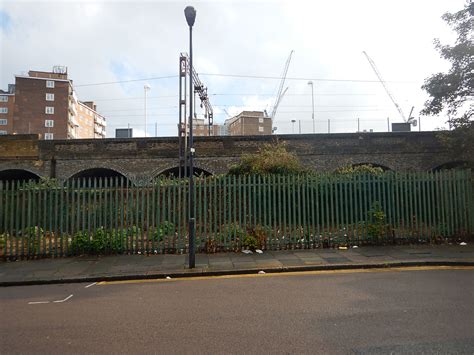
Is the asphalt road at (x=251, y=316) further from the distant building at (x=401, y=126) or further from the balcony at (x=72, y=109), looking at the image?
the balcony at (x=72, y=109)

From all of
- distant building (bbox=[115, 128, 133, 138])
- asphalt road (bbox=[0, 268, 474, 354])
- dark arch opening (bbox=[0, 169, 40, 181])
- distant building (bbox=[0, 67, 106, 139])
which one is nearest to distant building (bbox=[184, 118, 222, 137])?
distant building (bbox=[115, 128, 133, 138])

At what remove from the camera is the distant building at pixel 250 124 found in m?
84.7

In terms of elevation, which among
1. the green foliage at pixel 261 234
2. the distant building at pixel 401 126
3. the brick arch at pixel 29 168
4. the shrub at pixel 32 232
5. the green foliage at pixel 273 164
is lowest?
the green foliage at pixel 261 234

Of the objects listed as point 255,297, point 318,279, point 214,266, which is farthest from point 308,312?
point 214,266

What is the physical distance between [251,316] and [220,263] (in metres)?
3.66

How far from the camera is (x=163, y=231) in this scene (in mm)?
10250

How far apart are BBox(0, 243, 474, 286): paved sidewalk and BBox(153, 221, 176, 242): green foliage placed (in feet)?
2.05

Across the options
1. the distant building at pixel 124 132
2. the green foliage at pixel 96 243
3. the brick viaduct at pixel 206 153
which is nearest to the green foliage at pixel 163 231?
the green foliage at pixel 96 243

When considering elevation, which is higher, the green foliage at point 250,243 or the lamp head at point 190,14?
the lamp head at point 190,14

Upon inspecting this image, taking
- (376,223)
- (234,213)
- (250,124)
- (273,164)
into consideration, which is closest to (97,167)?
(273,164)

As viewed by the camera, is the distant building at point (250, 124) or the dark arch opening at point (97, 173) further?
the distant building at point (250, 124)

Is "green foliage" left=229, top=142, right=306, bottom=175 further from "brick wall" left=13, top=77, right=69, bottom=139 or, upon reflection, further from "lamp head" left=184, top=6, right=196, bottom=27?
"brick wall" left=13, top=77, right=69, bottom=139

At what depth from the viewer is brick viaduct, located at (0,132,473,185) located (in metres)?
22.2

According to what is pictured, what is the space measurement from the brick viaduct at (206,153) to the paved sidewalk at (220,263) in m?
12.7
